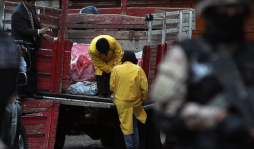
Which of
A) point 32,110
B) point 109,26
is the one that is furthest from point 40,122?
point 109,26

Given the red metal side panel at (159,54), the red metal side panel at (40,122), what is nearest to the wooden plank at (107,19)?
the red metal side panel at (159,54)

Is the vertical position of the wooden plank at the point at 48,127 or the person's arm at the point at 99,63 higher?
the person's arm at the point at 99,63

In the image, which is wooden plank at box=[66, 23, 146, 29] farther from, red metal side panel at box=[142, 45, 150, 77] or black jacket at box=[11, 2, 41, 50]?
black jacket at box=[11, 2, 41, 50]

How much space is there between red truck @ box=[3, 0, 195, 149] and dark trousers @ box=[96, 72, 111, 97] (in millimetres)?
211

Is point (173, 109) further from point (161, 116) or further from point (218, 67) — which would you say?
Result: point (218, 67)

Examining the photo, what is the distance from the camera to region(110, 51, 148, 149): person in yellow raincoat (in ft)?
33.2

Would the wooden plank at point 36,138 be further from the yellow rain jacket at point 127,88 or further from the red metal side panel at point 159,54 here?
the red metal side panel at point 159,54

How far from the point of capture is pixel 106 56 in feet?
34.6

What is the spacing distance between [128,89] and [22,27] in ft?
6.59

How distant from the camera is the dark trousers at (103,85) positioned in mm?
10242

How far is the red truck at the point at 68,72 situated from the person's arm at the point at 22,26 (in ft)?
0.94

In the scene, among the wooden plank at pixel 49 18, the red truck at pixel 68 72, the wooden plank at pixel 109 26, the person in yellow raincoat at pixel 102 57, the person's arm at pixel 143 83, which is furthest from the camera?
the wooden plank at pixel 109 26

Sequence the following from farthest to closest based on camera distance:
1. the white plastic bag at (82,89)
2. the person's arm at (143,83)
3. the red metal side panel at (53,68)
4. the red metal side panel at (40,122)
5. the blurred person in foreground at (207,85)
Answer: the person's arm at (143,83)
the white plastic bag at (82,89)
the red metal side panel at (53,68)
the red metal side panel at (40,122)
the blurred person in foreground at (207,85)

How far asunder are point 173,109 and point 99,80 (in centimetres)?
690
